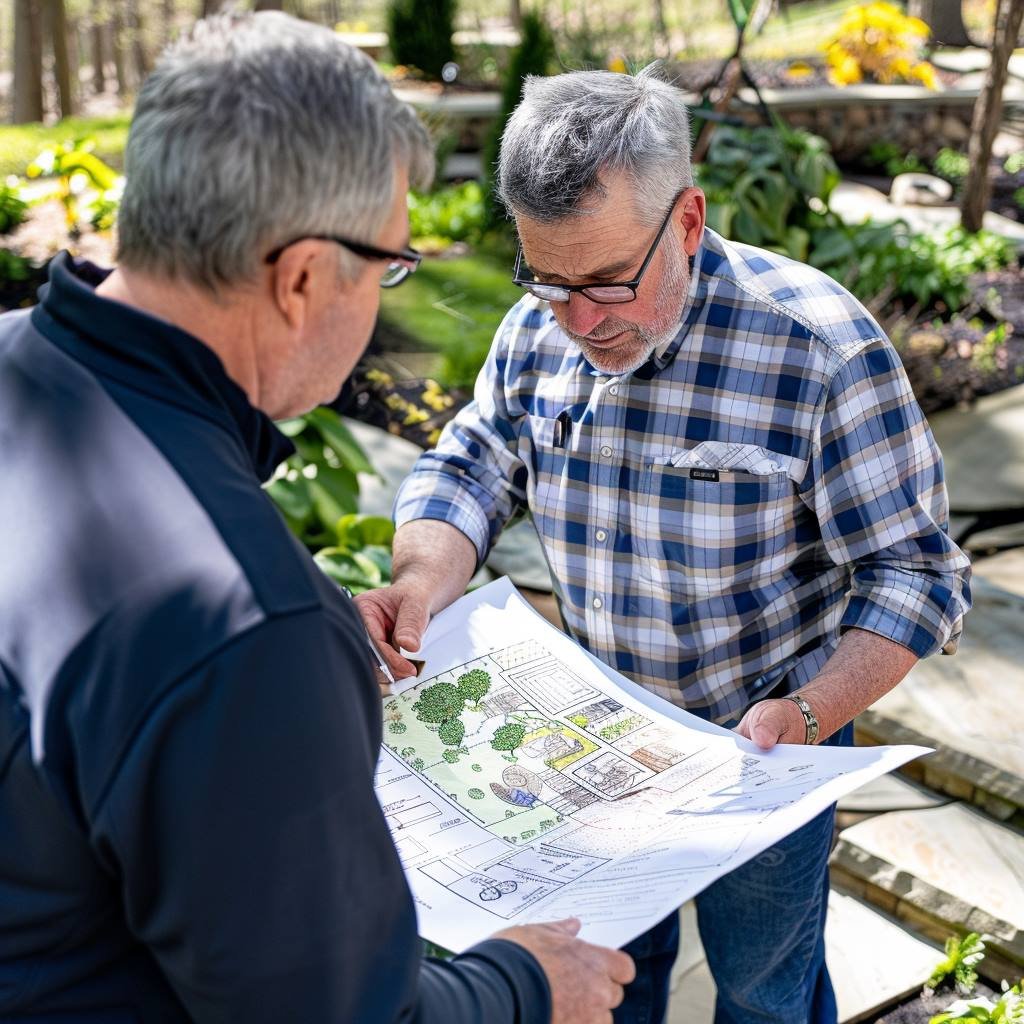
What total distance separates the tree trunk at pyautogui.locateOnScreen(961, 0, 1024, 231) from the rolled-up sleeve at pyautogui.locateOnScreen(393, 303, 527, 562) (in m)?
5.48

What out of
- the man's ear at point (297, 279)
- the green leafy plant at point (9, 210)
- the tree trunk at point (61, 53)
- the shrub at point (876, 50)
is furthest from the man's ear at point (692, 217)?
the tree trunk at point (61, 53)

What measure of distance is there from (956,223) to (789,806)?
22.4ft

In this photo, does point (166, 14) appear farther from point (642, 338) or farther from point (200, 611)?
point (200, 611)

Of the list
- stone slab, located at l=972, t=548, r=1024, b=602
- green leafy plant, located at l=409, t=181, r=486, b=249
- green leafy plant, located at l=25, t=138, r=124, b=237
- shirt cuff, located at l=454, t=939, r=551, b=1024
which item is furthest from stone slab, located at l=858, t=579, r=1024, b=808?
green leafy plant, located at l=409, t=181, r=486, b=249

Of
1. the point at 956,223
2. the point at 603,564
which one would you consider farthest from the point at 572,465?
the point at 956,223

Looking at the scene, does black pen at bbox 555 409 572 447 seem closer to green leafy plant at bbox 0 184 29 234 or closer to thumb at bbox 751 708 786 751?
thumb at bbox 751 708 786 751

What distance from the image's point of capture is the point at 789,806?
1.39 metres

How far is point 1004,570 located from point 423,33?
9491mm

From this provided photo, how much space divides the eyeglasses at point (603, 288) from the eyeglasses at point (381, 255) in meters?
0.54

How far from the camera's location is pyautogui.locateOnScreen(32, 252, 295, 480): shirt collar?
0.96 m

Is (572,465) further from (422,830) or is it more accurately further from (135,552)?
(135,552)

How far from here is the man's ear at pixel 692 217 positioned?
69.3 inches

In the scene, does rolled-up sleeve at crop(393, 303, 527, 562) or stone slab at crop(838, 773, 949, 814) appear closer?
rolled-up sleeve at crop(393, 303, 527, 562)

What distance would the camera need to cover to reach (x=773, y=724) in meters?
1.57
